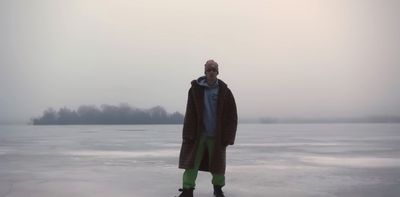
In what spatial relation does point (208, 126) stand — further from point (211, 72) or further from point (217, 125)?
point (211, 72)

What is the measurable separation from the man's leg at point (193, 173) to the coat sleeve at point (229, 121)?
0.25 metres

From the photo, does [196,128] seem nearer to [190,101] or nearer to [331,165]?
[190,101]

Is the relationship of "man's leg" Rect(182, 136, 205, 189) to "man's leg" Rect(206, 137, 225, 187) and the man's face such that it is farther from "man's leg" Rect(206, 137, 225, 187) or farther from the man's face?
the man's face

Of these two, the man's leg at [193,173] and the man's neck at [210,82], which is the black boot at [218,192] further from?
the man's neck at [210,82]

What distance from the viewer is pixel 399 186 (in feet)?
20.6

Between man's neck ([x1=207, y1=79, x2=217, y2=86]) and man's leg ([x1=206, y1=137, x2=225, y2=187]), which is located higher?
man's neck ([x1=207, y1=79, x2=217, y2=86])

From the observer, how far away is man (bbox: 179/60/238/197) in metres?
5.27

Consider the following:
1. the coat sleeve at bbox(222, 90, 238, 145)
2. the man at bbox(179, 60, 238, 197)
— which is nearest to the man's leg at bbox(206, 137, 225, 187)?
the man at bbox(179, 60, 238, 197)

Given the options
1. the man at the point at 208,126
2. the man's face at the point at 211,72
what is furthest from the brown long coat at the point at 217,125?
the man's face at the point at 211,72

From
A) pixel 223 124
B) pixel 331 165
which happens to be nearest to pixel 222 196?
pixel 223 124

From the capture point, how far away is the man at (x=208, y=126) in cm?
527

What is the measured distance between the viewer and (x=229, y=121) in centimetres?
536

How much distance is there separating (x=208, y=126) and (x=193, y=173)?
533mm

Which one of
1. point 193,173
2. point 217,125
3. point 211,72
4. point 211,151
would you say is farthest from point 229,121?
point 193,173
